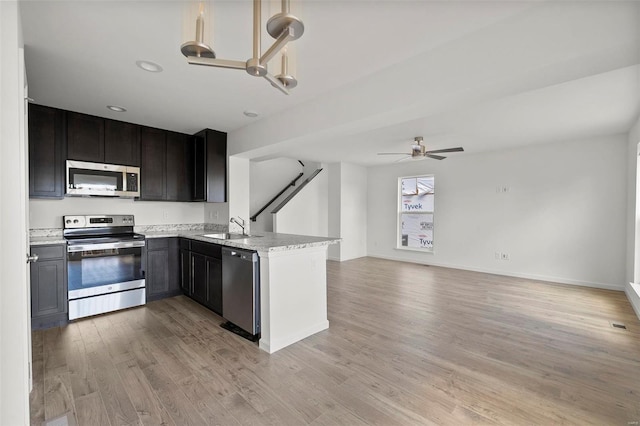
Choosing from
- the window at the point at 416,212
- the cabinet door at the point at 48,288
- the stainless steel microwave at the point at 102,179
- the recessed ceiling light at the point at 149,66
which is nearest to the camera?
the recessed ceiling light at the point at 149,66

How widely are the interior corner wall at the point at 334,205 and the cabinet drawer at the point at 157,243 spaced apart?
387 cm

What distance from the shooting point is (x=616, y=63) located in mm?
1552

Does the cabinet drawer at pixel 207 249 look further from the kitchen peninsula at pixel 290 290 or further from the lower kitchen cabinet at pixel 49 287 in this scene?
the lower kitchen cabinet at pixel 49 287

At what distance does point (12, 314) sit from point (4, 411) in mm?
426

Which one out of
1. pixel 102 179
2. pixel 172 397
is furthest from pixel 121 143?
pixel 172 397

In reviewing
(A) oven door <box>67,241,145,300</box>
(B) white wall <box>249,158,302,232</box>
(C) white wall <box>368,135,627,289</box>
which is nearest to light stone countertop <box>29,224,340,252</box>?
(A) oven door <box>67,241,145,300</box>

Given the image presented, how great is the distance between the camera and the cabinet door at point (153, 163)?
3.93 m

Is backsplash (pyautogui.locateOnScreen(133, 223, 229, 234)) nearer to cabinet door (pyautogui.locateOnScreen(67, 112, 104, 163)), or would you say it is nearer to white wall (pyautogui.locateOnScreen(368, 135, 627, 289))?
cabinet door (pyautogui.locateOnScreen(67, 112, 104, 163))

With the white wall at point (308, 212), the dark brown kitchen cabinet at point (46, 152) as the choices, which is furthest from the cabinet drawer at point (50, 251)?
the white wall at point (308, 212)

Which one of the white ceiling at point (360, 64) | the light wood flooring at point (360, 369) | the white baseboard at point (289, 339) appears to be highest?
the white ceiling at point (360, 64)

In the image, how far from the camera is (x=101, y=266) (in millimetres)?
3326

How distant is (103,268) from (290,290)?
2.36m

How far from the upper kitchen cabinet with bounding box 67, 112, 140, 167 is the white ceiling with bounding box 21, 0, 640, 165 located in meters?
0.19

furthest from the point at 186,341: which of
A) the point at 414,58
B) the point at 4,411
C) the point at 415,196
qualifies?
the point at 415,196
